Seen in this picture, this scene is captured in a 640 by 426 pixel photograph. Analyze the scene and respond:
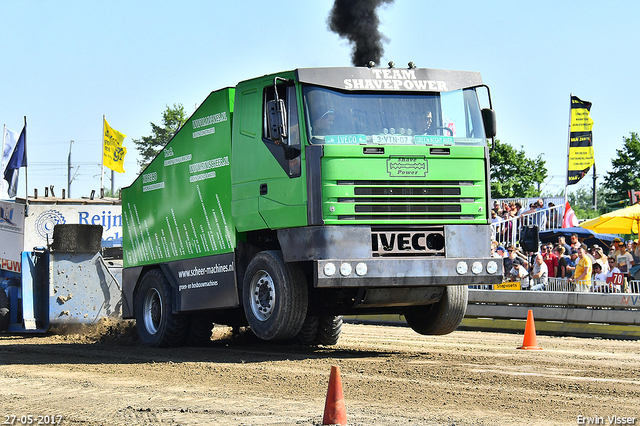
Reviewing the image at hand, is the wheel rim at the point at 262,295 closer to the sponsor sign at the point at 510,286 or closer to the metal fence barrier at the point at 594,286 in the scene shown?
the metal fence barrier at the point at 594,286

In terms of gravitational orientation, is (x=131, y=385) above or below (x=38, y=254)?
below

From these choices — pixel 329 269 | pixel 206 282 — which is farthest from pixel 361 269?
pixel 206 282

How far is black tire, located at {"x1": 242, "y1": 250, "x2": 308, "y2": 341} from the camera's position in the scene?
1007 centimetres

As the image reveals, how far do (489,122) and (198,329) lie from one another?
18.8 feet

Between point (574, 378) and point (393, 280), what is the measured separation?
2.37m

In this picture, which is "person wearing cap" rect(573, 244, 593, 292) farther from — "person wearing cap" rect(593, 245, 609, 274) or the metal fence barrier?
"person wearing cap" rect(593, 245, 609, 274)

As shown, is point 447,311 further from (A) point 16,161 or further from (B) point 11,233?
(A) point 16,161

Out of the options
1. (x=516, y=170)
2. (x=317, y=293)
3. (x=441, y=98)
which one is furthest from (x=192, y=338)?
(x=516, y=170)

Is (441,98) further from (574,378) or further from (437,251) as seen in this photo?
(574,378)

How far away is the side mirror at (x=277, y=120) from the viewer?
9.75 m

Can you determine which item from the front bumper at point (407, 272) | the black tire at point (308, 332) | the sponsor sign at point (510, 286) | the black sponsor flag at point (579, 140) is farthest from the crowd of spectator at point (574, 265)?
the front bumper at point (407, 272)

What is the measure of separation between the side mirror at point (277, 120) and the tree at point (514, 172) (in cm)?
4474

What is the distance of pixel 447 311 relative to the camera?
11.1m

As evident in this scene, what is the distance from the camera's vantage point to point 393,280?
9.83 metres
